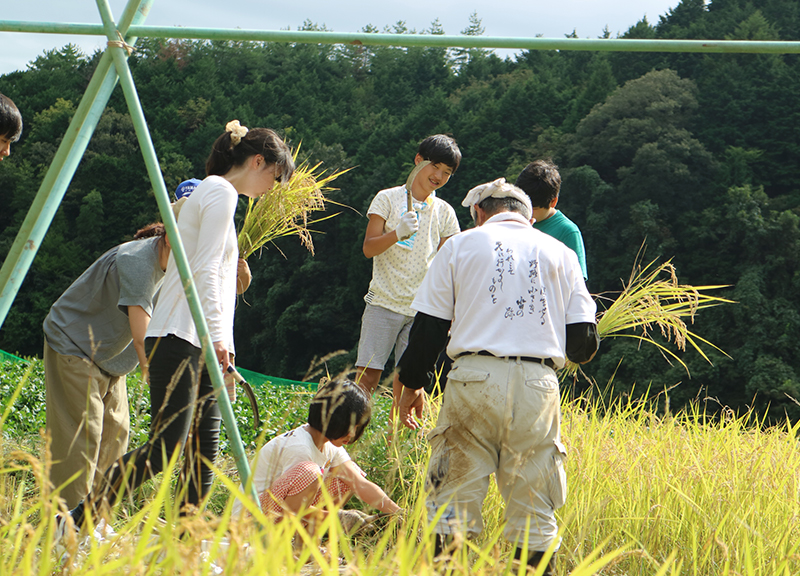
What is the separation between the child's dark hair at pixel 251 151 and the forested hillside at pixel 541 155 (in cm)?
1941

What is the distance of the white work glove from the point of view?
3.25 meters

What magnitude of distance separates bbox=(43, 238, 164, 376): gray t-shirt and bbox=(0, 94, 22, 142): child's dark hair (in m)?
0.46

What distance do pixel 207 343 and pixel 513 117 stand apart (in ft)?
112

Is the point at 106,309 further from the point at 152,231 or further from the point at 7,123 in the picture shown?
the point at 7,123

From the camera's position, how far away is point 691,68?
3397 centimetres

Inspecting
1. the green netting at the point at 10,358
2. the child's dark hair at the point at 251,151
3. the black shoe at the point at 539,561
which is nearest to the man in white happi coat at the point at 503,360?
the black shoe at the point at 539,561

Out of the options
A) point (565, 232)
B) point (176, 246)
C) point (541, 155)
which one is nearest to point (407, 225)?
point (565, 232)

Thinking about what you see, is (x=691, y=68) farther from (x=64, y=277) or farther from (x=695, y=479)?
(x=695, y=479)

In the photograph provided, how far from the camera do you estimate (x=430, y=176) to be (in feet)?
11.6

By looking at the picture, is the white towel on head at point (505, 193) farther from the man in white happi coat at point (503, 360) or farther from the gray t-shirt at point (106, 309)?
the gray t-shirt at point (106, 309)

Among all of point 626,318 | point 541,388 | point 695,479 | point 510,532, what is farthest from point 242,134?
point 695,479

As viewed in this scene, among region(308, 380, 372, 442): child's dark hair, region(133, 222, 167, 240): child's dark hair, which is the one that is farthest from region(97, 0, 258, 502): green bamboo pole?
region(133, 222, 167, 240): child's dark hair

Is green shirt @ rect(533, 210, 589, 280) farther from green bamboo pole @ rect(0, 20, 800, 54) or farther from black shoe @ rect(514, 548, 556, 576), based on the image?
black shoe @ rect(514, 548, 556, 576)

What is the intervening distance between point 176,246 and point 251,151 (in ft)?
2.45
